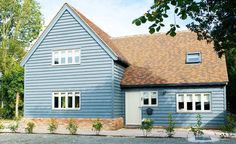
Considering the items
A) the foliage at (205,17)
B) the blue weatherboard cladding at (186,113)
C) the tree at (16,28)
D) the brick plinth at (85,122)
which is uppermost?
the tree at (16,28)

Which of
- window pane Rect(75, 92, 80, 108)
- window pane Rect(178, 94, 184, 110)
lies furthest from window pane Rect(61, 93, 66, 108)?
window pane Rect(178, 94, 184, 110)

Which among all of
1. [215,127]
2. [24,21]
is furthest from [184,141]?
[24,21]

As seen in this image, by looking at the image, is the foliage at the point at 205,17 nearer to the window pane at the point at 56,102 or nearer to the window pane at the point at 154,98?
the window pane at the point at 154,98

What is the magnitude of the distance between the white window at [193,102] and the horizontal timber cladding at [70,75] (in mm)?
4910

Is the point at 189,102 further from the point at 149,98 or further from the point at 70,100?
the point at 70,100

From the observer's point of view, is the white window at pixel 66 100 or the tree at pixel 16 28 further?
the tree at pixel 16 28

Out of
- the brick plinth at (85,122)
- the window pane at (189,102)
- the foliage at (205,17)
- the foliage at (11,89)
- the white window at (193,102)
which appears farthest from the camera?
the foliage at (11,89)

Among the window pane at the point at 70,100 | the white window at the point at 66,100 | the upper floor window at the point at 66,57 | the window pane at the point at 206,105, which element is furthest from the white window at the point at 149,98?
the upper floor window at the point at 66,57

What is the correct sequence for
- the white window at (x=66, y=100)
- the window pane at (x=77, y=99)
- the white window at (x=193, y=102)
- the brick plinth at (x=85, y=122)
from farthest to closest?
1. the white window at (x=66, y=100)
2. the window pane at (x=77, y=99)
3. the white window at (x=193, y=102)
4. the brick plinth at (x=85, y=122)

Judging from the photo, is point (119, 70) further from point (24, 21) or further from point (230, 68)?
A: point (24, 21)

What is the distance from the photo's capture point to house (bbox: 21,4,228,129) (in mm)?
22734

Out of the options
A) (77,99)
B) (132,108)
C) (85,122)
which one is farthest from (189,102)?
(77,99)

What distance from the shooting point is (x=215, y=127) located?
22.2m

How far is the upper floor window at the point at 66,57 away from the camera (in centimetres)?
2433
